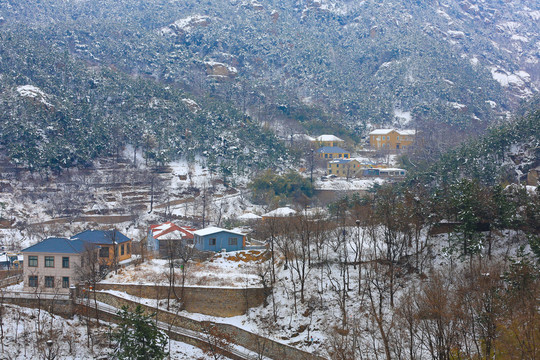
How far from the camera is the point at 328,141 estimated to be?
84812mm

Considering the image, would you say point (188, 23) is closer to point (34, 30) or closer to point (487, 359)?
point (34, 30)

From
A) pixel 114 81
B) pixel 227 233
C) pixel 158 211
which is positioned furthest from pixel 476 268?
pixel 114 81

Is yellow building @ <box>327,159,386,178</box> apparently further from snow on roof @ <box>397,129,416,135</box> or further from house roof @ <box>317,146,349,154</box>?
snow on roof @ <box>397,129,416,135</box>

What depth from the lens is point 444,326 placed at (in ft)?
68.1

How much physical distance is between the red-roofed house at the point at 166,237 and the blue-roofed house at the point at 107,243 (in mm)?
2618

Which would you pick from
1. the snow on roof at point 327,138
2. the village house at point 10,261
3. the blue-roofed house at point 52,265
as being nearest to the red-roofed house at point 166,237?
the blue-roofed house at point 52,265

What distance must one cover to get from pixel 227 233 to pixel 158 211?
21.6 meters

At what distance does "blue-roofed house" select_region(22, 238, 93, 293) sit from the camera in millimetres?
32375

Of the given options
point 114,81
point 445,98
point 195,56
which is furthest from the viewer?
point 195,56

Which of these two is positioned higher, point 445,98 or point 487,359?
point 445,98

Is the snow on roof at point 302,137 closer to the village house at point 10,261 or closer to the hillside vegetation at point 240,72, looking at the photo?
the hillside vegetation at point 240,72

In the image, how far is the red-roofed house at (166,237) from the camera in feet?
127

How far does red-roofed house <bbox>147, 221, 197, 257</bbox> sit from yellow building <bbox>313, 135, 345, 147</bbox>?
44884 mm

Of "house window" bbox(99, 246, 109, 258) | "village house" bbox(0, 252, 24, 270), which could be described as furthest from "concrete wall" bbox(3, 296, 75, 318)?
"village house" bbox(0, 252, 24, 270)
